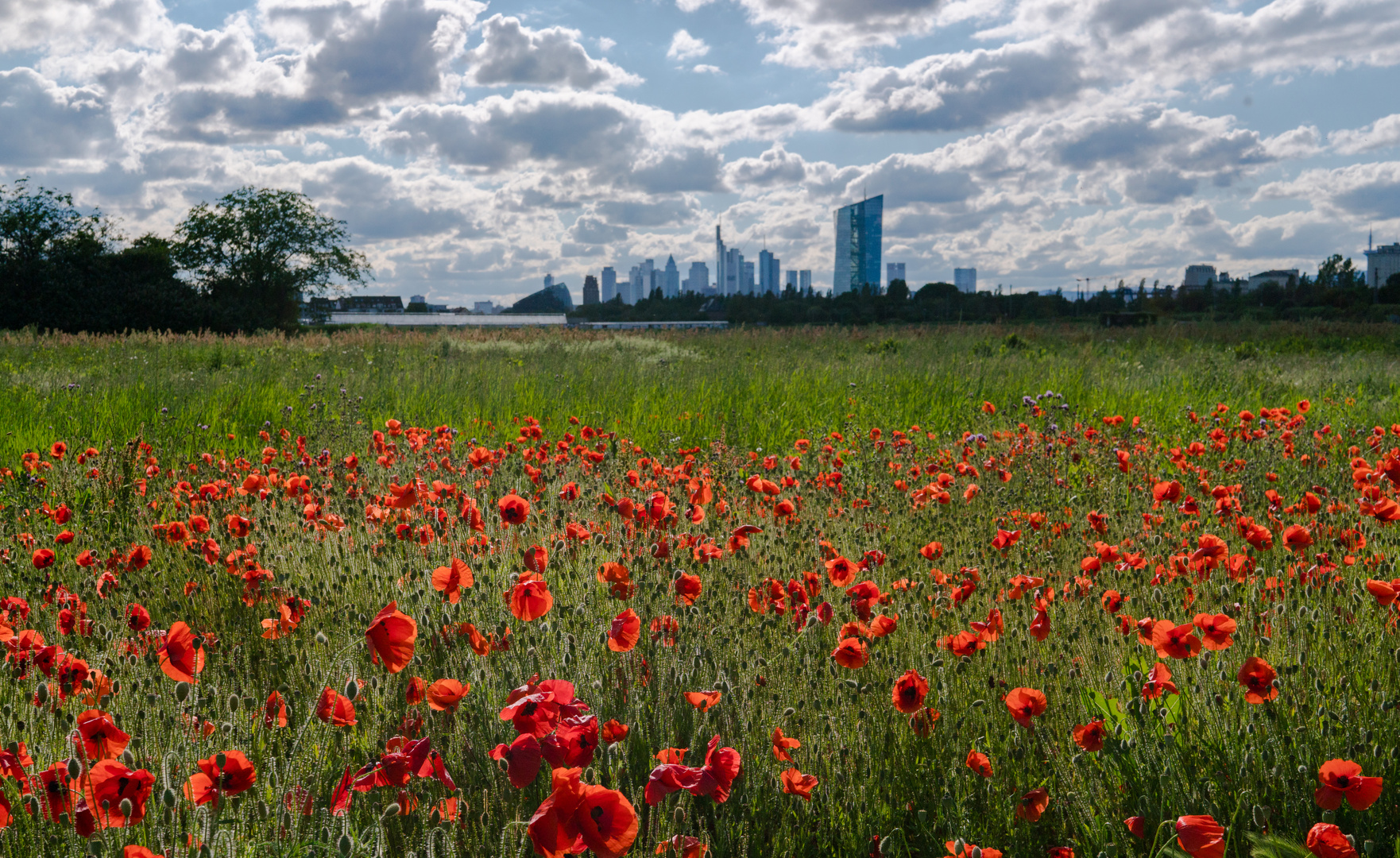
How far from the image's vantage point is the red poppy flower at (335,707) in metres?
1.39

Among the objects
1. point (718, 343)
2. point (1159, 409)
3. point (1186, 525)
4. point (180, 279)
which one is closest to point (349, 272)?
point (180, 279)

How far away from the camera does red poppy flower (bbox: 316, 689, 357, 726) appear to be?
4.55 feet

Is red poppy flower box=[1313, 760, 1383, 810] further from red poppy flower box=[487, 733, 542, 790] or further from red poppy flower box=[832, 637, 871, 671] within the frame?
red poppy flower box=[487, 733, 542, 790]

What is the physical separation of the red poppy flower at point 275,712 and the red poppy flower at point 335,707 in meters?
0.20

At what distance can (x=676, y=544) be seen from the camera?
3055 mm

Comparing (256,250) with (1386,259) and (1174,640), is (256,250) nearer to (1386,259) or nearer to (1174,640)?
(1174,640)

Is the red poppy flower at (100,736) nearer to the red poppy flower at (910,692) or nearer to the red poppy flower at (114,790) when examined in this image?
the red poppy flower at (114,790)

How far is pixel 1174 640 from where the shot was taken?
5.49 ft

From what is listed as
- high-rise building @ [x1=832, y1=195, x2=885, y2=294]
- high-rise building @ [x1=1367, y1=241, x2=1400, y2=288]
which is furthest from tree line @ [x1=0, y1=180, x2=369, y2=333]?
high-rise building @ [x1=832, y1=195, x2=885, y2=294]

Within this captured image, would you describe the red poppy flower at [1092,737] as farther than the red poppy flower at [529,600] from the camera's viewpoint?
Yes

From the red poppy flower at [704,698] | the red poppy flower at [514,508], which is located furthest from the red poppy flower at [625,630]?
the red poppy flower at [514,508]

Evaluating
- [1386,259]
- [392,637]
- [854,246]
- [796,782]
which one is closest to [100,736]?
[392,637]

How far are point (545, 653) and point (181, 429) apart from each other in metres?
5.71

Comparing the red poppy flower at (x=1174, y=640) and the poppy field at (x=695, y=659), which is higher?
the red poppy flower at (x=1174, y=640)
